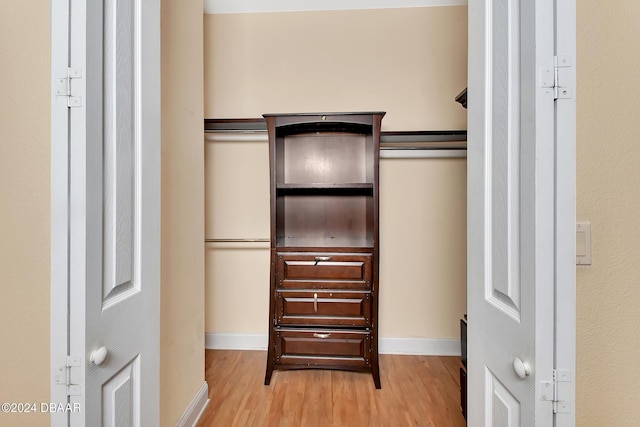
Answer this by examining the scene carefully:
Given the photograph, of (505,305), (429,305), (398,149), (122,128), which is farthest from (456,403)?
(122,128)

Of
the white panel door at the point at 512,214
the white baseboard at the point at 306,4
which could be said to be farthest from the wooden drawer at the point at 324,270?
the white baseboard at the point at 306,4

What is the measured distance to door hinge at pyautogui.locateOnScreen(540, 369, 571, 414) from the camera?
0.66 metres

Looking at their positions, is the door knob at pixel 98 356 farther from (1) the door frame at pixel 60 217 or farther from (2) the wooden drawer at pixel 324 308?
(2) the wooden drawer at pixel 324 308

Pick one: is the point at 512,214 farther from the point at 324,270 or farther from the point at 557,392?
the point at 324,270

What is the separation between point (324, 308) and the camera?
211 cm

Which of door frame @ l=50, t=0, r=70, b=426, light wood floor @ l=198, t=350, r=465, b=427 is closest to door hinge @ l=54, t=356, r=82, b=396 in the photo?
door frame @ l=50, t=0, r=70, b=426

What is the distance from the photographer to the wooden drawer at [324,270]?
2090 mm

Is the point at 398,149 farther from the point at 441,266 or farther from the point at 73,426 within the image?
the point at 73,426

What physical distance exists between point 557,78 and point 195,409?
2.12 metres

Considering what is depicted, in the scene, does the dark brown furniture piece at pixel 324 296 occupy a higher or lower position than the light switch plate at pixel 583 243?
lower

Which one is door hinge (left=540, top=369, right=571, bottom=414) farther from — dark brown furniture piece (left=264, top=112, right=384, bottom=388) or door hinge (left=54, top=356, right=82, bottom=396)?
dark brown furniture piece (left=264, top=112, right=384, bottom=388)

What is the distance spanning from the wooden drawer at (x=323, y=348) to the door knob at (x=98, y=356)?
1473 mm

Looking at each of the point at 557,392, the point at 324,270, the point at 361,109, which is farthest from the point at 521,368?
the point at 361,109

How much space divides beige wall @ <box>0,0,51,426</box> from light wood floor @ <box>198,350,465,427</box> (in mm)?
1254
